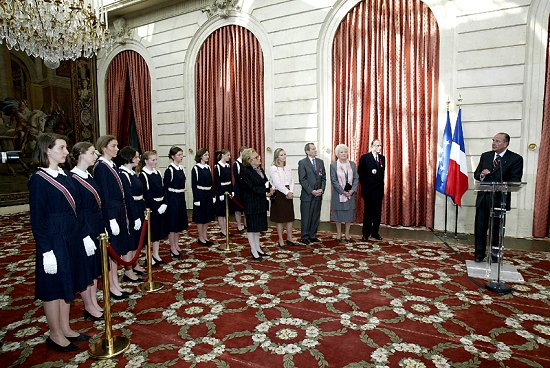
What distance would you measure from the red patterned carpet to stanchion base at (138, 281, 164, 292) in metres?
0.12

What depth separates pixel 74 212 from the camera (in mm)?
2689

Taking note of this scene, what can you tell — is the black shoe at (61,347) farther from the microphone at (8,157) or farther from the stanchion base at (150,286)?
the microphone at (8,157)

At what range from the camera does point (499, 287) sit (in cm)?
376

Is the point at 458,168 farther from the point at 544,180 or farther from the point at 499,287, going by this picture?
the point at 499,287

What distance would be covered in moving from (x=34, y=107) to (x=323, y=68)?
843cm

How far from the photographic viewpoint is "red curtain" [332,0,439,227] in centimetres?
661

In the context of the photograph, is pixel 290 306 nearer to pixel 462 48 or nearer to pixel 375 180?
pixel 375 180

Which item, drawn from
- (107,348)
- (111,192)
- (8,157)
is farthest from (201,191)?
(8,157)

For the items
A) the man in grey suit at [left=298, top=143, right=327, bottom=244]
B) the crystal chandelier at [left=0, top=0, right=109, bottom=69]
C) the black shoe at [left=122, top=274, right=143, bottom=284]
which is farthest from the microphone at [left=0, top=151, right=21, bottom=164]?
the crystal chandelier at [left=0, top=0, right=109, bottom=69]

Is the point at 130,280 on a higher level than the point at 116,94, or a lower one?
lower

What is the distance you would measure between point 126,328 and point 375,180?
4302mm

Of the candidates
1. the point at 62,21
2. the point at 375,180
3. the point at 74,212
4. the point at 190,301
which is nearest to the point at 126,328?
the point at 190,301

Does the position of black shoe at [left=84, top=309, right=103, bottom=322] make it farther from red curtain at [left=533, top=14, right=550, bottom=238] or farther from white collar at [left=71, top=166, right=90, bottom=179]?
red curtain at [left=533, top=14, right=550, bottom=238]

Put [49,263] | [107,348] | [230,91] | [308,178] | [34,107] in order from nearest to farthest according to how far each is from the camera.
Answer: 1. [49,263]
2. [107,348]
3. [308,178]
4. [230,91]
5. [34,107]
